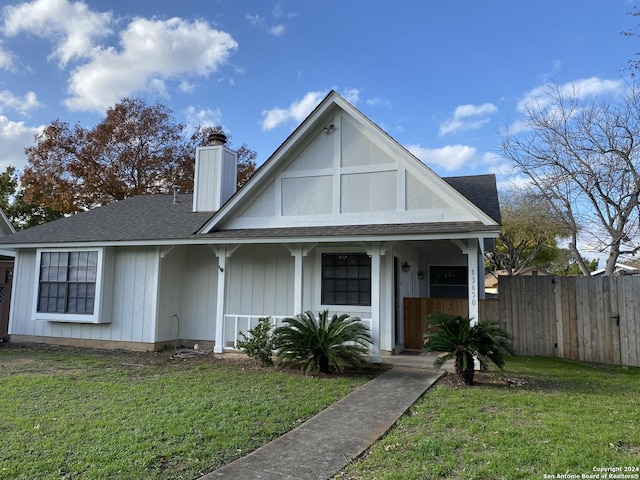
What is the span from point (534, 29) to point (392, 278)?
25.7 ft

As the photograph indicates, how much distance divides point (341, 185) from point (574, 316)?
5835 mm

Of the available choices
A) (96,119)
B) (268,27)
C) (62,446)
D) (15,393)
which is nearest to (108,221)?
(15,393)

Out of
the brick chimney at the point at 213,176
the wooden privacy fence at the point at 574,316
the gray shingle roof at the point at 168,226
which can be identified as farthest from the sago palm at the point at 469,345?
the brick chimney at the point at 213,176

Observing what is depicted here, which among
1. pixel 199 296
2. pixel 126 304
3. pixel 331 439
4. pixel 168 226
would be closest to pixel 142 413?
pixel 331 439

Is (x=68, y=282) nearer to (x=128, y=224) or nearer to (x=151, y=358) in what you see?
(x=128, y=224)

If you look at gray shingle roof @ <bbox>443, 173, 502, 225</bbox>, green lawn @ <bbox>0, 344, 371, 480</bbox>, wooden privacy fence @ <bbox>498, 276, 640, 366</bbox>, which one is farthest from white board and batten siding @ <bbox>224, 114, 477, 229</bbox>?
green lawn @ <bbox>0, 344, 371, 480</bbox>

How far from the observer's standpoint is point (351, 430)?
473cm

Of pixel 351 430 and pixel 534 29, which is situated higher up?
pixel 534 29

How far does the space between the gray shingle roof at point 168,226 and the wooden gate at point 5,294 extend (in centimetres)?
83

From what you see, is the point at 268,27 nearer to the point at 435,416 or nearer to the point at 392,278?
the point at 392,278

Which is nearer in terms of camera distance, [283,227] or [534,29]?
[283,227]

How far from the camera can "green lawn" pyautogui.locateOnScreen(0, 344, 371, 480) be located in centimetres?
375

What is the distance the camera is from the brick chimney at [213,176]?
12023 millimetres

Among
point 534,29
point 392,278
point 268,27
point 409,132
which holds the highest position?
point 268,27
